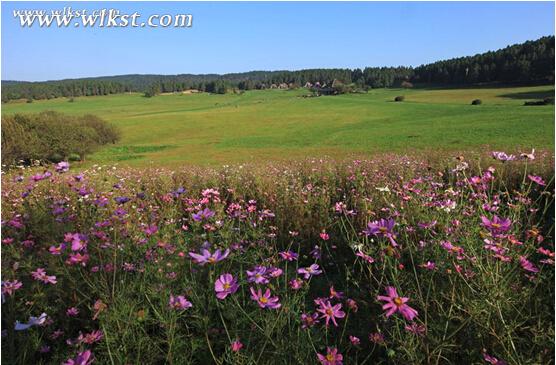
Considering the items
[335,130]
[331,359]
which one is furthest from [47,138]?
[331,359]

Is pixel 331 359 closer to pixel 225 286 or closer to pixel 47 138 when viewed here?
pixel 225 286

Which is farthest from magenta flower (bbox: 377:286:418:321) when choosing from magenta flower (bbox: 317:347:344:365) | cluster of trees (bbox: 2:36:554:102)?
cluster of trees (bbox: 2:36:554:102)

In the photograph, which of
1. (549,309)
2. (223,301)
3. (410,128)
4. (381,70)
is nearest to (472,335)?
(549,309)

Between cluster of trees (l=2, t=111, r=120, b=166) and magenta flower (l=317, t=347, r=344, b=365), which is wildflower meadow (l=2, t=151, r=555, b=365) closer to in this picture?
magenta flower (l=317, t=347, r=344, b=365)

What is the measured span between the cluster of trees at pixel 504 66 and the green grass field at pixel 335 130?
8139 mm

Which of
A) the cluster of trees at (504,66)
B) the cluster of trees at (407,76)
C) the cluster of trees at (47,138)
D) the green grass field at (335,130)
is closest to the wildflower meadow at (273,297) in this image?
the green grass field at (335,130)

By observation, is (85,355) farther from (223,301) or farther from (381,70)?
(381,70)

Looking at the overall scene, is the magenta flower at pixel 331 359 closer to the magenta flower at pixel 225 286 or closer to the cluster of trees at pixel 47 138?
the magenta flower at pixel 225 286

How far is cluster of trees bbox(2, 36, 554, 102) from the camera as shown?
81000mm

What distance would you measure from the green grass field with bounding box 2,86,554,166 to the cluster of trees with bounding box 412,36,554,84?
26.7 ft

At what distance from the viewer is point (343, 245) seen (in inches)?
156

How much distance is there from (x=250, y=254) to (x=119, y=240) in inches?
32.7

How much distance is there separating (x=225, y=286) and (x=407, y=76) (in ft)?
401

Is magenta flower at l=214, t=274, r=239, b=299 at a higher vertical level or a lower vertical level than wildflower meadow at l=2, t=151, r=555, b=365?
higher
